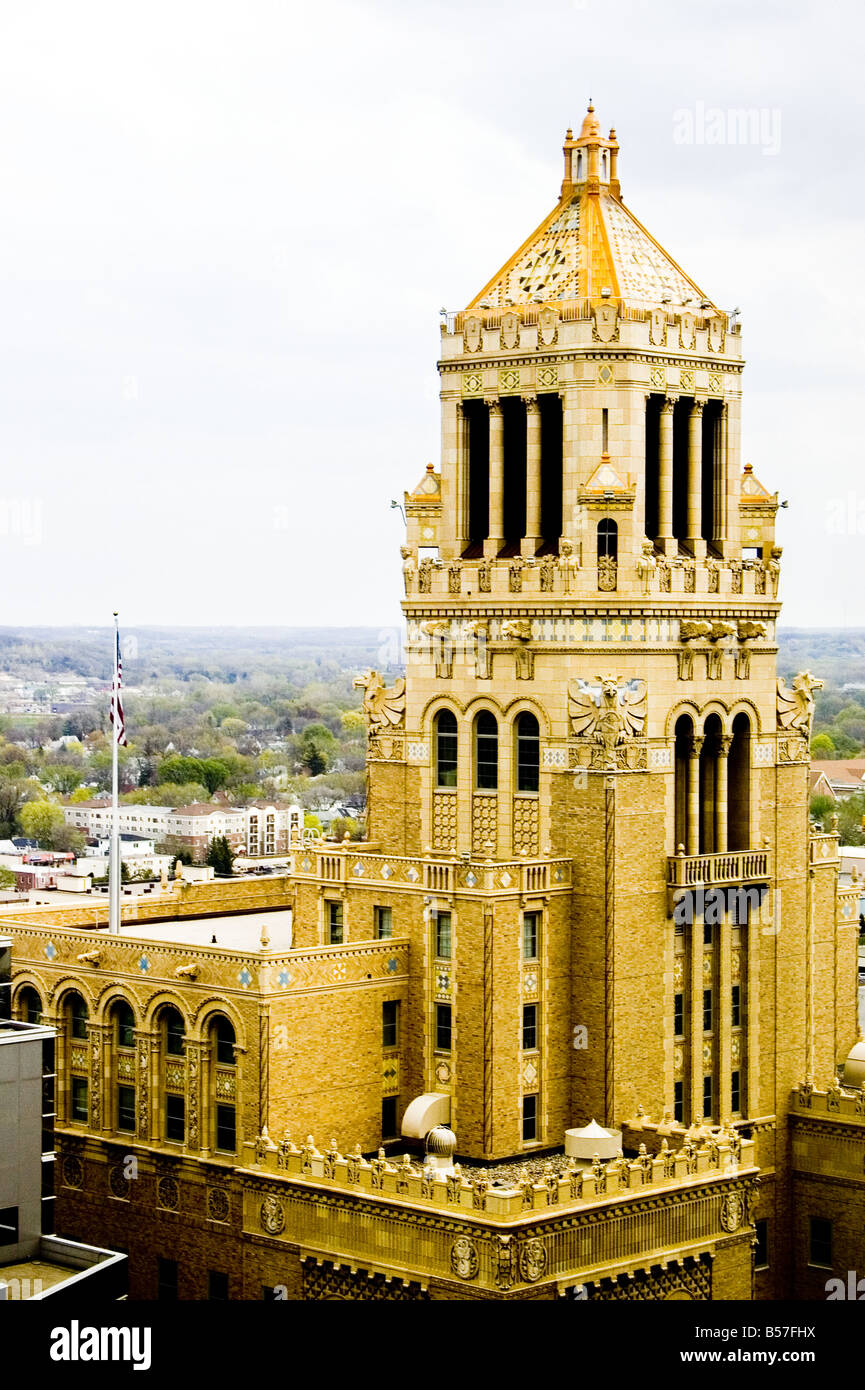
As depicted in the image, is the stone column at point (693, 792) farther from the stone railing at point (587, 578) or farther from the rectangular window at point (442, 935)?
the rectangular window at point (442, 935)

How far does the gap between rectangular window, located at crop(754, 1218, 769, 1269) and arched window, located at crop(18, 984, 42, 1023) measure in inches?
915

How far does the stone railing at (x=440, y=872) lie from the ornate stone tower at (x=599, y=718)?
0.51 feet

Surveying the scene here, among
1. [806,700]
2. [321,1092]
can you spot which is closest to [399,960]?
[321,1092]

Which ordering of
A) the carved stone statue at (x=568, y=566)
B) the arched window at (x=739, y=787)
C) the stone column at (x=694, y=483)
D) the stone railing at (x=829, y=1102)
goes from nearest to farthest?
1. the carved stone statue at (x=568, y=566)
2. the stone column at (x=694, y=483)
3. the stone railing at (x=829, y=1102)
4. the arched window at (x=739, y=787)

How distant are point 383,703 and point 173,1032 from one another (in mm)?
12579

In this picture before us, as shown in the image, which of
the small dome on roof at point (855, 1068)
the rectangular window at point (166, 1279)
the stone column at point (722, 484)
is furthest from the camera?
the small dome on roof at point (855, 1068)

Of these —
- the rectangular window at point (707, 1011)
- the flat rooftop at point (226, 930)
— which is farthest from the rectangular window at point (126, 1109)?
the rectangular window at point (707, 1011)

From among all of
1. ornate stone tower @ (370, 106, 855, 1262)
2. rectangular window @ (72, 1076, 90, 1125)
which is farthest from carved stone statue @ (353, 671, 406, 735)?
rectangular window @ (72, 1076, 90, 1125)

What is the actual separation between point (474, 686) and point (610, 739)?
5.49 meters

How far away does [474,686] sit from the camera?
7731 centimetres

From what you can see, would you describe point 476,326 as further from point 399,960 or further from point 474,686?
point 399,960

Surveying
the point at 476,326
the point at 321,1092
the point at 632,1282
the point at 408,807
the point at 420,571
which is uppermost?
the point at 476,326

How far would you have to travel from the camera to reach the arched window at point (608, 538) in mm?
75750

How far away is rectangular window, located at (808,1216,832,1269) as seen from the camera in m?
79.1
